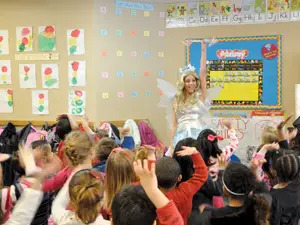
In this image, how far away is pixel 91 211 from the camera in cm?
168

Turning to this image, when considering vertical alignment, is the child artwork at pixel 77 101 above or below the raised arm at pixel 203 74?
below

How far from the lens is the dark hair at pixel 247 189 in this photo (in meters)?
1.72

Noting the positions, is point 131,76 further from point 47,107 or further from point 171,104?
point 171,104

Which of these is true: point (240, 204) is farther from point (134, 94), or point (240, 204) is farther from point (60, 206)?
point (134, 94)

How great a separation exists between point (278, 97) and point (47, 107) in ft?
10.7

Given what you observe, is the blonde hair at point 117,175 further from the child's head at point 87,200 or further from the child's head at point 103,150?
the child's head at point 103,150

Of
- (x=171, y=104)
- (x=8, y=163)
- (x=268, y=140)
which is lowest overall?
(x=8, y=163)

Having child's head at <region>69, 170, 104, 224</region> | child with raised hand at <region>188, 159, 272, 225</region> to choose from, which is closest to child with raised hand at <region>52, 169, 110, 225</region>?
child's head at <region>69, 170, 104, 224</region>

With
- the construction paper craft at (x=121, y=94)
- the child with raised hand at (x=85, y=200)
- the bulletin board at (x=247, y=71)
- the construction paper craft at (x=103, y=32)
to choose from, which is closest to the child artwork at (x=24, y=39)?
the construction paper craft at (x=103, y=32)

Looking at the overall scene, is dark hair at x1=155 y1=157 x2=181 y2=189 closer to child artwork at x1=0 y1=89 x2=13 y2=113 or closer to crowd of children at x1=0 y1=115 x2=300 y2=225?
crowd of children at x1=0 y1=115 x2=300 y2=225

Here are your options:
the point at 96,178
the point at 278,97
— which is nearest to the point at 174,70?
the point at 278,97

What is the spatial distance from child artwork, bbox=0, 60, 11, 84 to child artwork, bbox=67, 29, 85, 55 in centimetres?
98

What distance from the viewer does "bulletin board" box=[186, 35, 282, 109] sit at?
18.1ft

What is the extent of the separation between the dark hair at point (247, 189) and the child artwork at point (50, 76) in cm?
416
